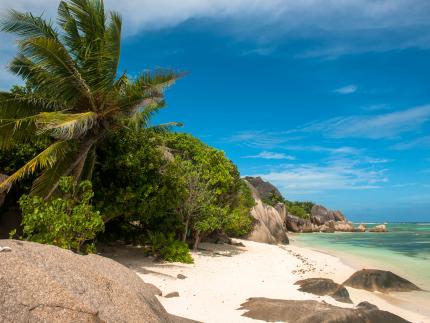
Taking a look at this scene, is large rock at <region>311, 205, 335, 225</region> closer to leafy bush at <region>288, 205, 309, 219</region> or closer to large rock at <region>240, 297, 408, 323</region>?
leafy bush at <region>288, 205, 309, 219</region>

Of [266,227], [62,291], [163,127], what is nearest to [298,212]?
[266,227]

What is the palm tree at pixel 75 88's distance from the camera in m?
11.7

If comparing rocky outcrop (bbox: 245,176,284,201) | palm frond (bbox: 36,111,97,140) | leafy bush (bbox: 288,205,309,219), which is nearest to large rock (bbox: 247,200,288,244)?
palm frond (bbox: 36,111,97,140)

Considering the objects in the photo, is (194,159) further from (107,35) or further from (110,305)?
(110,305)

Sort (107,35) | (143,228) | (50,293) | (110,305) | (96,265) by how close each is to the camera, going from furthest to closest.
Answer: (143,228)
(107,35)
(96,265)
(110,305)
(50,293)

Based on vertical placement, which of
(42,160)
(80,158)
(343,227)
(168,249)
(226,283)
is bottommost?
(226,283)

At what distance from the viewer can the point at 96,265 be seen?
5305mm

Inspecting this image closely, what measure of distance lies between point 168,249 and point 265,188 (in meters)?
49.4

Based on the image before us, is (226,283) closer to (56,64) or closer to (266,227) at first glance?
(56,64)

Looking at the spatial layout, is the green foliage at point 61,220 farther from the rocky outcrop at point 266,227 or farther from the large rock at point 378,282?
the rocky outcrop at point 266,227

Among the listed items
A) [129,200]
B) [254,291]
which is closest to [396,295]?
[254,291]

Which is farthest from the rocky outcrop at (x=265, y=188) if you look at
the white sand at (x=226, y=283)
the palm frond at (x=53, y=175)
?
the palm frond at (x=53, y=175)

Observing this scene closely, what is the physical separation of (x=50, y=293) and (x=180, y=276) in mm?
8118

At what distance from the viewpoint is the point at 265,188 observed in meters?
63.2
